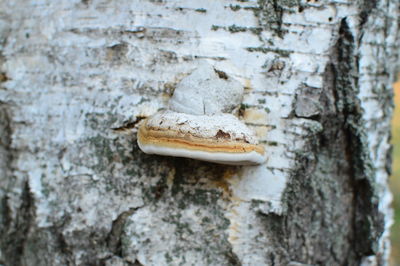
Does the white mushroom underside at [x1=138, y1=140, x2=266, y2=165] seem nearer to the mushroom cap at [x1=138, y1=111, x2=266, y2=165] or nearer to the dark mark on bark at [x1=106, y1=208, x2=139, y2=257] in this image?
the mushroom cap at [x1=138, y1=111, x2=266, y2=165]

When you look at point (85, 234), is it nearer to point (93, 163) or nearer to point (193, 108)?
point (93, 163)

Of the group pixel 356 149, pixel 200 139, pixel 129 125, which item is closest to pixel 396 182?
pixel 356 149

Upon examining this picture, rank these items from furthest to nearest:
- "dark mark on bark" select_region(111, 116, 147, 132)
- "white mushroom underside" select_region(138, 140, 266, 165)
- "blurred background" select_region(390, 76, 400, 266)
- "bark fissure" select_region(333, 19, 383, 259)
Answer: "blurred background" select_region(390, 76, 400, 266) → "bark fissure" select_region(333, 19, 383, 259) → "dark mark on bark" select_region(111, 116, 147, 132) → "white mushroom underside" select_region(138, 140, 266, 165)

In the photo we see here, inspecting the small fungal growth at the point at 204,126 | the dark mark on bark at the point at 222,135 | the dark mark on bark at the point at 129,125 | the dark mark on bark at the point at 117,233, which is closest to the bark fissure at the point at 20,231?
the dark mark on bark at the point at 117,233

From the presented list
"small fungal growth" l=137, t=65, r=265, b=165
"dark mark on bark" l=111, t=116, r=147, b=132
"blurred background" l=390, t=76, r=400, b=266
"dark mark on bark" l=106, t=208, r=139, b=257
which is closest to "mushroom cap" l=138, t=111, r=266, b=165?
"small fungal growth" l=137, t=65, r=265, b=165

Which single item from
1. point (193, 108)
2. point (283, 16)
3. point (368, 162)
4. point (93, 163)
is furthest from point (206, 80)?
point (368, 162)
